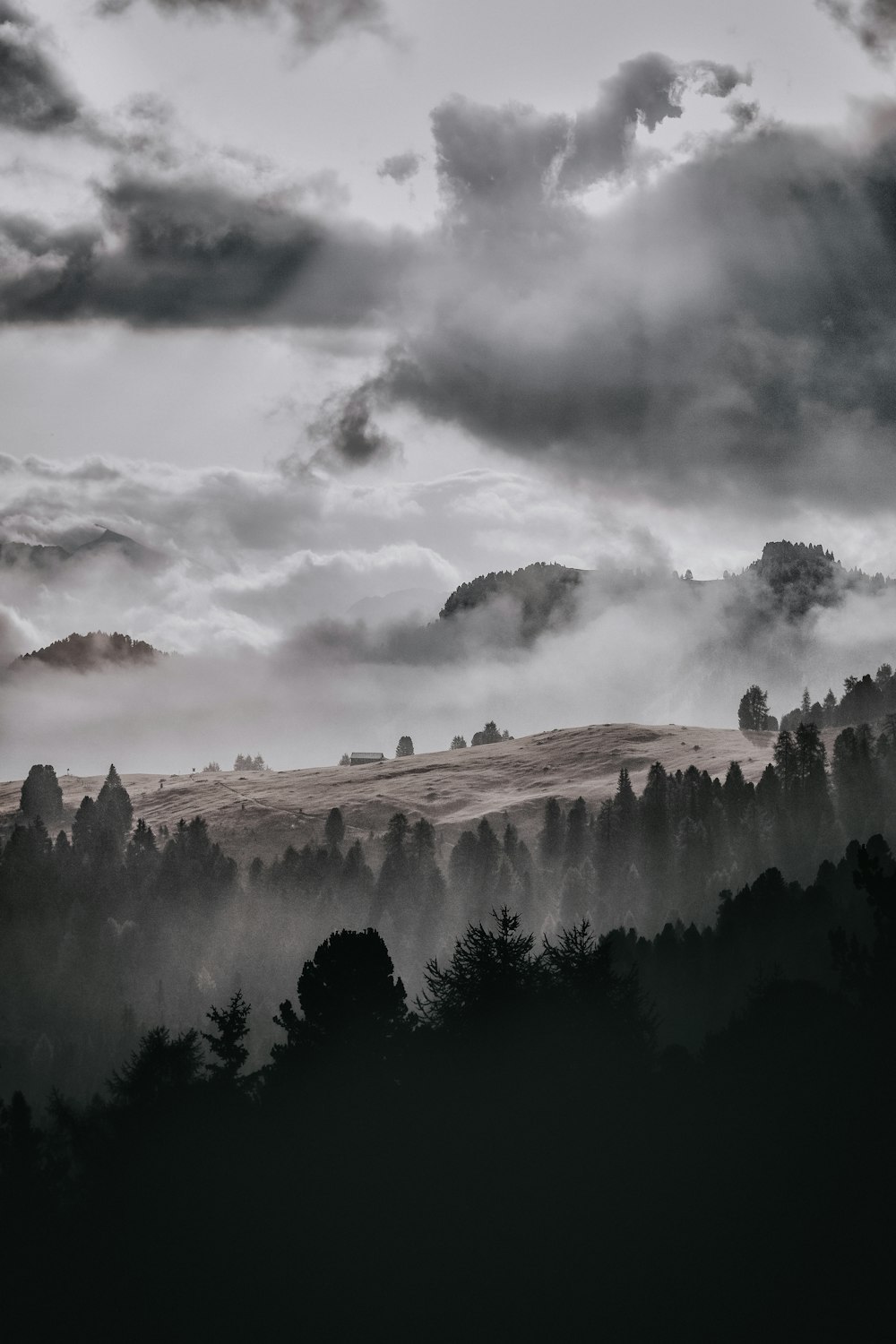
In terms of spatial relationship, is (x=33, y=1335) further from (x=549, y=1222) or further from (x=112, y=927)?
(x=112, y=927)

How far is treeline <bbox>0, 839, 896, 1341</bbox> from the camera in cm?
3866

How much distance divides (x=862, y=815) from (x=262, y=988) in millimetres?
89948

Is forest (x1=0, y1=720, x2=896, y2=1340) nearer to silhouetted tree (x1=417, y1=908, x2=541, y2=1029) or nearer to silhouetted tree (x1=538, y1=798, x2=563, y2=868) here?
silhouetted tree (x1=417, y1=908, x2=541, y2=1029)

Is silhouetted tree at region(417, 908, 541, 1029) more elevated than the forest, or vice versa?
silhouetted tree at region(417, 908, 541, 1029)

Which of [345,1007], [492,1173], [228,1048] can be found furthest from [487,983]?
[228,1048]

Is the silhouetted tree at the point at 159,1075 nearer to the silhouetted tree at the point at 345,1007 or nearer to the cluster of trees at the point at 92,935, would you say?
the silhouetted tree at the point at 345,1007

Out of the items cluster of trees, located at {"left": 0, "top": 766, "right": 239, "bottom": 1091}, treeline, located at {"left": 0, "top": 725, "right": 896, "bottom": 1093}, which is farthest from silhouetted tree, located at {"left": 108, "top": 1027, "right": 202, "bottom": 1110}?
treeline, located at {"left": 0, "top": 725, "right": 896, "bottom": 1093}

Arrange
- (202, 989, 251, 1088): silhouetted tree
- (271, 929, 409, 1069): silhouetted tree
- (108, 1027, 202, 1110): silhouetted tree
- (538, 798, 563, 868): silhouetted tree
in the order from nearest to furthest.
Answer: (271, 929, 409, 1069): silhouetted tree
(202, 989, 251, 1088): silhouetted tree
(108, 1027, 202, 1110): silhouetted tree
(538, 798, 563, 868): silhouetted tree

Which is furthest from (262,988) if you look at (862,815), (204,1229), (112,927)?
(204,1229)

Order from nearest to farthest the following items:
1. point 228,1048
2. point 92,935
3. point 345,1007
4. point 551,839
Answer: point 345,1007 → point 228,1048 → point 92,935 → point 551,839

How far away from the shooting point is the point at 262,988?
153625 millimetres

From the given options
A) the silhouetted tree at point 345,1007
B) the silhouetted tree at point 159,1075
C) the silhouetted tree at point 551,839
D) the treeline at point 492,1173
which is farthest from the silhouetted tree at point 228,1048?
the silhouetted tree at point 551,839

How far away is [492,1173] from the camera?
4331 centimetres

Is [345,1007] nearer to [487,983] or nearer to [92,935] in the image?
[487,983]
